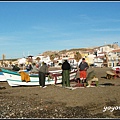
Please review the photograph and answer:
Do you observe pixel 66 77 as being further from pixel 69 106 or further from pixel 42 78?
pixel 69 106

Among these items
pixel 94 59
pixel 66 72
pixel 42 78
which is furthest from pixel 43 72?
pixel 94 59

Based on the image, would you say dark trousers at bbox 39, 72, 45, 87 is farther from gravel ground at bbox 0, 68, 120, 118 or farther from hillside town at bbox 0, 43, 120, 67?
hillside town at bbox 0, 43, 120, 67

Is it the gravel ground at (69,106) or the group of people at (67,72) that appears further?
the group of people at (67,72)

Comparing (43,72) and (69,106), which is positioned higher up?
(43,72)

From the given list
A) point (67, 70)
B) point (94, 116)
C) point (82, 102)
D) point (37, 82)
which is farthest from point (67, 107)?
point (37, 82)

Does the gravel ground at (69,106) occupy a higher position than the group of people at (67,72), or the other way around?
the group of people at (67,72)

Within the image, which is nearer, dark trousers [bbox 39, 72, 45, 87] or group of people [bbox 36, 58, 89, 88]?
group of people [bbox 36, 58, 89, 88]

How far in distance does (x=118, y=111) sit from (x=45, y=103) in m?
3.40

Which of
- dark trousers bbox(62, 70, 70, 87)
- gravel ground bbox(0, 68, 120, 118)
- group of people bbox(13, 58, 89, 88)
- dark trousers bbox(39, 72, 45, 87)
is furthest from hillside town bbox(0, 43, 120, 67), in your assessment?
gravel ground bbox(0, 68, 120, 118)

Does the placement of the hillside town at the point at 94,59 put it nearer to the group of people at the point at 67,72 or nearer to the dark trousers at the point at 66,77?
the group of people at the point at 67,72

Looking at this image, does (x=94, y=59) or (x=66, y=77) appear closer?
(x=66, y=77)

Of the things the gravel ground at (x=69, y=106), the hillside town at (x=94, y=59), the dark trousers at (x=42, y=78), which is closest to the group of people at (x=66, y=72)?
the dark trousers at (x=42, y=78)

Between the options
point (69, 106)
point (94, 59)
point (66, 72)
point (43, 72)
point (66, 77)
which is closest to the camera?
point (69, 106)

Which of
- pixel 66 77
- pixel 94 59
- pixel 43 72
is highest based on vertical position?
pixel 94 59
